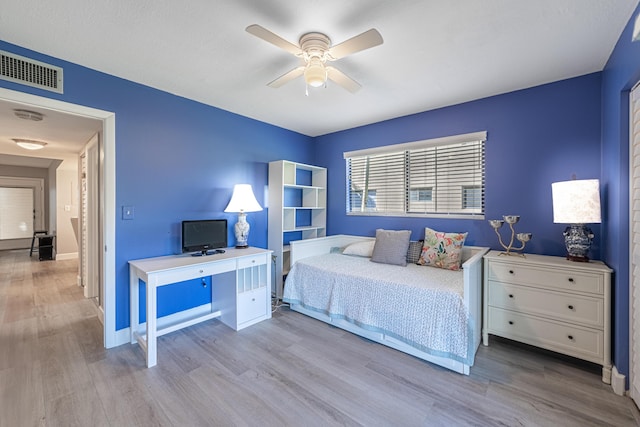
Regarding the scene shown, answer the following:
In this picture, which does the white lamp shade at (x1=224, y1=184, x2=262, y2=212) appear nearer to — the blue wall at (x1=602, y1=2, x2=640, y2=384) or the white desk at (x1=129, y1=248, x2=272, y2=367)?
the white desk at (x1=129, y1=248, x2=272, y2=367)

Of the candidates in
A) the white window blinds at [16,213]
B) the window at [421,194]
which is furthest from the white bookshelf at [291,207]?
the white window blinds at [16,213]

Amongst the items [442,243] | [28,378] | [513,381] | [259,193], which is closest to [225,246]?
[259,193]

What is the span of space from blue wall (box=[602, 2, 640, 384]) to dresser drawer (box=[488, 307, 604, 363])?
0.37 feet

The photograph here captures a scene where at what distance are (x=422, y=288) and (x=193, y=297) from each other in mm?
2426

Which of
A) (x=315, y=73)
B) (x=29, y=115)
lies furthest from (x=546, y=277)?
(x=29, y=115)

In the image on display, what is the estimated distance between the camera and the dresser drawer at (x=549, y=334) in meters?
1.98

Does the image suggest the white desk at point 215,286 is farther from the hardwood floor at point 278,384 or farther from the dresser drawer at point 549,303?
the dresser drawer at point 549,303

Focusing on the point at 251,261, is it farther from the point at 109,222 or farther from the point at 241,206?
the point at 109,222

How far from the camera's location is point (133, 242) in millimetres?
2535

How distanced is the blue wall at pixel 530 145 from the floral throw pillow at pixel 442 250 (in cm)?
24

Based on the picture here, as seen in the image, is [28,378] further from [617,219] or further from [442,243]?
[617,219]

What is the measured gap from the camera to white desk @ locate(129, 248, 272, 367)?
2.15m

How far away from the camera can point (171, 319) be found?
2824mm

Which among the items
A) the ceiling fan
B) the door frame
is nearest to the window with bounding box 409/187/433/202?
the ceiling fan
